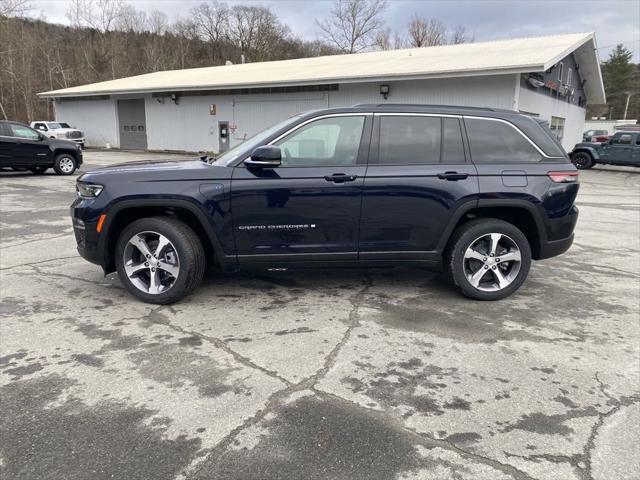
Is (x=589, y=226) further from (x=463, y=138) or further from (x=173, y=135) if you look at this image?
(x=173, y=135)

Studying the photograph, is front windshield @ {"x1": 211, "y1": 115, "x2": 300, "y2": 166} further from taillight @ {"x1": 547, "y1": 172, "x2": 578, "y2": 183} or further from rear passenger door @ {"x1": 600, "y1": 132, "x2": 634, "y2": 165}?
rear passenger door @ {"x1": 600, "y1": 132, "x2": 634, "y2": 165}

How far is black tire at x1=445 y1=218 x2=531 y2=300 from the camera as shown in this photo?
178 inches

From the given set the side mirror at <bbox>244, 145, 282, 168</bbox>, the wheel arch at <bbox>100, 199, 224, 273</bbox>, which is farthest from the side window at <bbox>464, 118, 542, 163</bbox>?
the wheel arch at <bbox>100, 199, 224, 273</bbox>

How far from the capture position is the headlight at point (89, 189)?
4.28m

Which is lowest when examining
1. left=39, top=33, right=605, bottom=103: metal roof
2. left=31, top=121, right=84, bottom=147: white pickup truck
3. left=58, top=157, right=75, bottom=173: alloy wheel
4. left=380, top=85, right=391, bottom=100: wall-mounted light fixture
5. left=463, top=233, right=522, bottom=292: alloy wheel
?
left=463, top=233, right=522, bottom=292: alloy wheel

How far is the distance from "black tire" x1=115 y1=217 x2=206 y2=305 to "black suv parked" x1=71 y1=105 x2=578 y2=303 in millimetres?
10

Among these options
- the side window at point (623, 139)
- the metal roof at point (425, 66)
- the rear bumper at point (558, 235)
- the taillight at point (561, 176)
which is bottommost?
the rear bumper at point (558, 235)

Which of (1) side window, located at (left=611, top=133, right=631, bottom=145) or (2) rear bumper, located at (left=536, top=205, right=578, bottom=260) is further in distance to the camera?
(1) side window, located at (left=611, top=133, right=631, bottom=145)

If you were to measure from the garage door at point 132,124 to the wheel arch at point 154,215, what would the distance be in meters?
26.1

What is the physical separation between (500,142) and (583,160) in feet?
70.4

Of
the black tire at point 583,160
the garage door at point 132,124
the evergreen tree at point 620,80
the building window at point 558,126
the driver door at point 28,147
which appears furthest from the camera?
the evergreen tree at point 620,80

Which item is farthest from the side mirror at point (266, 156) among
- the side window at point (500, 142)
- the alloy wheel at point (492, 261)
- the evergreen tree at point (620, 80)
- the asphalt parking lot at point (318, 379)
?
the evergreen tree at point (620, 80)

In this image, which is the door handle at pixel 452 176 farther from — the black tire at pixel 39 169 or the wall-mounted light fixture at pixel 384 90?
the wall-mounted light fixture at pixel 384 90

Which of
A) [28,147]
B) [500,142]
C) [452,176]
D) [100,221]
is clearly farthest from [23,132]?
[500,142]
